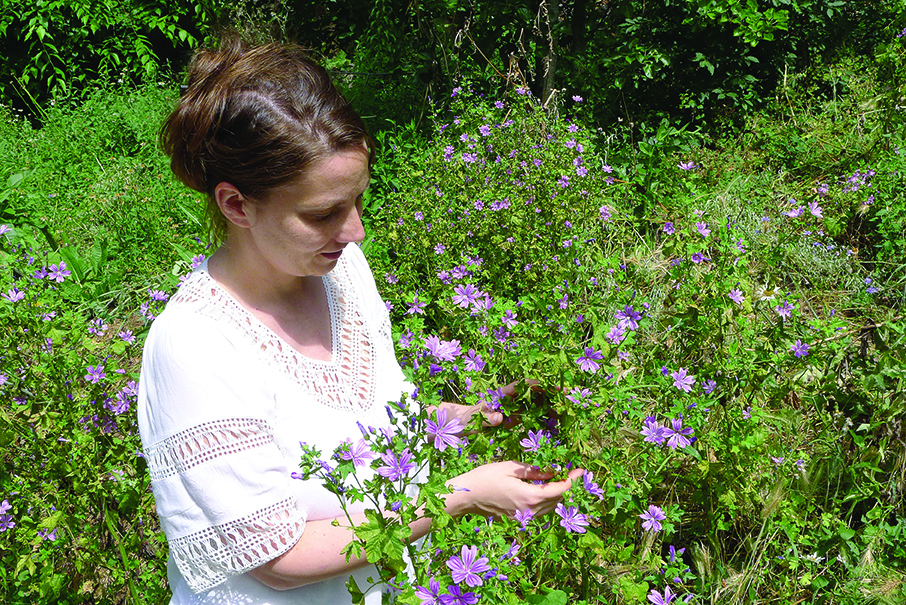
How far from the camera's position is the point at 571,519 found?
146 centimetres

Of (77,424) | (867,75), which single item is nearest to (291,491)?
(77,424)

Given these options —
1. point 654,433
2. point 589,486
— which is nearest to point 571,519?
point 589,486

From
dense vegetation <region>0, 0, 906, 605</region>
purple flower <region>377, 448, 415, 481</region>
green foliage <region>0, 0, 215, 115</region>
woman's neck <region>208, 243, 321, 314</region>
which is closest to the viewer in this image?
purple flower <region>377, 448, 415, 481</region>

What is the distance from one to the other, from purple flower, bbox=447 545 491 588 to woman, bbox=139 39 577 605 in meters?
0.18

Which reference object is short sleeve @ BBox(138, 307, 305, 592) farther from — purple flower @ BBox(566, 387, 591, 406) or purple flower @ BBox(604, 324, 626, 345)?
purple flower @ BBox(604, 324, 626, 345)

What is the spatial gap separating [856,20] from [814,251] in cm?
288

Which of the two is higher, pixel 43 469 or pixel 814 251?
pixel 43 469

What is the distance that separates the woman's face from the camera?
1.44 m

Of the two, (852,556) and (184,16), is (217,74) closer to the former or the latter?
(852,556)

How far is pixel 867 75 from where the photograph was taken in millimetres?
4887

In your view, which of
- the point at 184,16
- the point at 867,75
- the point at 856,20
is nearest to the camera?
the point at 867,75

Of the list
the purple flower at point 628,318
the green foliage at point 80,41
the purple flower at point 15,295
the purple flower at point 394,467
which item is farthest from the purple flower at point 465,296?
the green foliage at point 80,41

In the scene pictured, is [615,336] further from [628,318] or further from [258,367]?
[258,367]

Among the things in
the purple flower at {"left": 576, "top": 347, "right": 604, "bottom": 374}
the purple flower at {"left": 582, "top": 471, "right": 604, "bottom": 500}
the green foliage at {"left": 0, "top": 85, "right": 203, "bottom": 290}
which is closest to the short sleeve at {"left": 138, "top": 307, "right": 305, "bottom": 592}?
the purple flower at {"left": 582, "top": 471, "right": 604, "bottom": 500}
